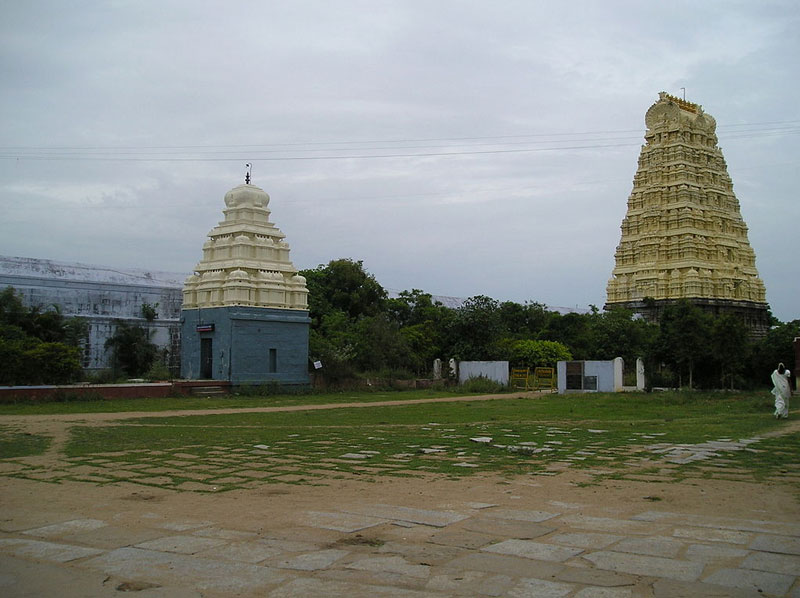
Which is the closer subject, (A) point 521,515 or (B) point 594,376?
(A) point 521,515

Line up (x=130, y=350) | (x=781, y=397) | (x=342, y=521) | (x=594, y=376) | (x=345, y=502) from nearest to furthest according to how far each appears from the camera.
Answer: (x=342, y=521) < (x=345, y=502) < (x=781, y=397) < (x=594, y=376) < (x=130, y=350)

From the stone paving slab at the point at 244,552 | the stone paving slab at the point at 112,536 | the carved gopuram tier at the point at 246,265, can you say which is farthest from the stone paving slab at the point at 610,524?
the carved gopuram tier at the point at 246,265

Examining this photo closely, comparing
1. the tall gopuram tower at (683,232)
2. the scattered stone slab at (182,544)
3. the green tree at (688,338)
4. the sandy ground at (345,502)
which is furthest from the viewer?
the tall gopuram tower at (683,232)

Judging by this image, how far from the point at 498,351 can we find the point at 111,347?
18439mm

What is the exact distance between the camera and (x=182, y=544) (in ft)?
19.3

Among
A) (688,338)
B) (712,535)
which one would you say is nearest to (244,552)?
(712,535)

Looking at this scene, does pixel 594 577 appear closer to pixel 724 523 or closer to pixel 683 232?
pixel 724 523

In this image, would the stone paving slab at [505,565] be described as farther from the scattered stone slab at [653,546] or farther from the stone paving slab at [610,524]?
the stone paving slab at [610,524]

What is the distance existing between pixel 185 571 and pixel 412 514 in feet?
7.73

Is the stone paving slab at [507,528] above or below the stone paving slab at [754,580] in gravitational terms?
below

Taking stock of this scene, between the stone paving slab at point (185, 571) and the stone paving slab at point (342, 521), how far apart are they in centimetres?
125

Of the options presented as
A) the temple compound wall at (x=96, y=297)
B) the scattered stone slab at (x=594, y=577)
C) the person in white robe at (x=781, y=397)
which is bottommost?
the scattered stone slab at (x=594, y=577)

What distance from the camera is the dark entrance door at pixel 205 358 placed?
102ft

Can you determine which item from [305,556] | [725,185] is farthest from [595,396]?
[725,185]
